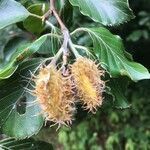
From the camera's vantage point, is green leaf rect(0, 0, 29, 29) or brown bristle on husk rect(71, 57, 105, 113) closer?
brown bristle on husk rect(71, 57, 105, 113)

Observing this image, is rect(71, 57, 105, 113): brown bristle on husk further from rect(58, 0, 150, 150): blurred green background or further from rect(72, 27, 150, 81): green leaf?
rect(58, 0, 150, 150): blurred green background

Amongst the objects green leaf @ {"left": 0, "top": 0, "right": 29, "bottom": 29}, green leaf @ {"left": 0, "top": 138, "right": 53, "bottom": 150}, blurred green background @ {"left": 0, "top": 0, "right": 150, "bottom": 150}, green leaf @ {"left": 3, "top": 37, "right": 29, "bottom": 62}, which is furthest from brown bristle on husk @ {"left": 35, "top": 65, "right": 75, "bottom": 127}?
blurred green background @ {"left": 0, "top": 0, "right": 150, "bottom": 150}

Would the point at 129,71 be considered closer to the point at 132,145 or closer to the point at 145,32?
the point at 145,32

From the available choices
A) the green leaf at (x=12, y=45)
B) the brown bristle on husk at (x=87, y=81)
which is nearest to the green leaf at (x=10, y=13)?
the brown bristle on husk at (x=87, y=81)

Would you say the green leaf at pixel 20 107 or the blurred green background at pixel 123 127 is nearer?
the green leaf at pixel 20 107

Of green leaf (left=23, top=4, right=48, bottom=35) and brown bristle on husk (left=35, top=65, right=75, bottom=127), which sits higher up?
brown bristle on husk (left=35, top=65, right=75, bottom=127)

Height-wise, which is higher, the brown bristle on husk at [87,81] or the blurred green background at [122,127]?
the brown bristle on husk at [87,81]

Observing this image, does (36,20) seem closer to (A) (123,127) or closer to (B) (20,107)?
(B) (20,107)

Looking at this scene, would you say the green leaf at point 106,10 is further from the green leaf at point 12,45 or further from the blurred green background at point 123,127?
the blurred green background at point 123,127
